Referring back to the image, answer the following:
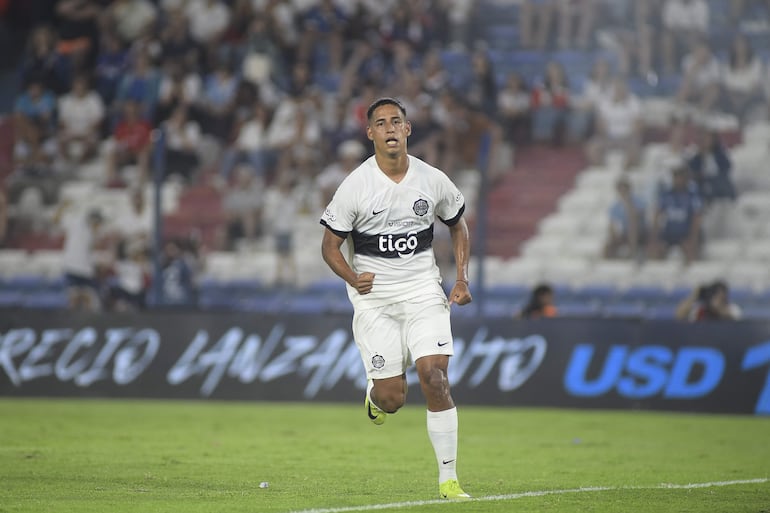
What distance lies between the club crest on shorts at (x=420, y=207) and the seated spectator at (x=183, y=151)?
9312 mm

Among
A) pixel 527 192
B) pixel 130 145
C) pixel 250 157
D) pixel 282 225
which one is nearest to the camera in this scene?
pixel 282 225

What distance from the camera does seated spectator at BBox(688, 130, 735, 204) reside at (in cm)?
1695

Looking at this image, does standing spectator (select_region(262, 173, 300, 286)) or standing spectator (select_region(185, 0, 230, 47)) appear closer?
standing spectator (select_region(262, 173, 300, 286))

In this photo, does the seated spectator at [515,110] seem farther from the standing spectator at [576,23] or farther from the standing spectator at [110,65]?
the standing spectator at [110,65]

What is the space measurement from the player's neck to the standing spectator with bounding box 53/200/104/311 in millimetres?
9913

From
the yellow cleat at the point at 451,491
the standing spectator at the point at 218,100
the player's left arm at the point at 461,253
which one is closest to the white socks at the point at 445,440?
the yellow cleat at the point at 451,491

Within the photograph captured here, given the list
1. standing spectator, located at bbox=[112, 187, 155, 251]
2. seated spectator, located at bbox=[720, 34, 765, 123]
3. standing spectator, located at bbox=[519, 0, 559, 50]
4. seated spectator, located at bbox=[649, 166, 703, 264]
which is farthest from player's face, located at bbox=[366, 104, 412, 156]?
standing spectator, located at bbox=[519, 0, 559, 50]

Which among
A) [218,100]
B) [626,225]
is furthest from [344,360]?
[218,100]

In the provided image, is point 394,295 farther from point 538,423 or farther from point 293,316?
point 293,316

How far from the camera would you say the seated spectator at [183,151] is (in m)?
17.4

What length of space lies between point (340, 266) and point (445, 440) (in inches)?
49.1

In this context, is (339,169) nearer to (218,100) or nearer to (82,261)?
(82,261)

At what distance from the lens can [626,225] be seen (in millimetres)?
17062

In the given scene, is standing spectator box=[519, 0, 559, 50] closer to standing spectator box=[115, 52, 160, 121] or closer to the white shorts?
standing spectator box=[115, 52, 160, 121]
